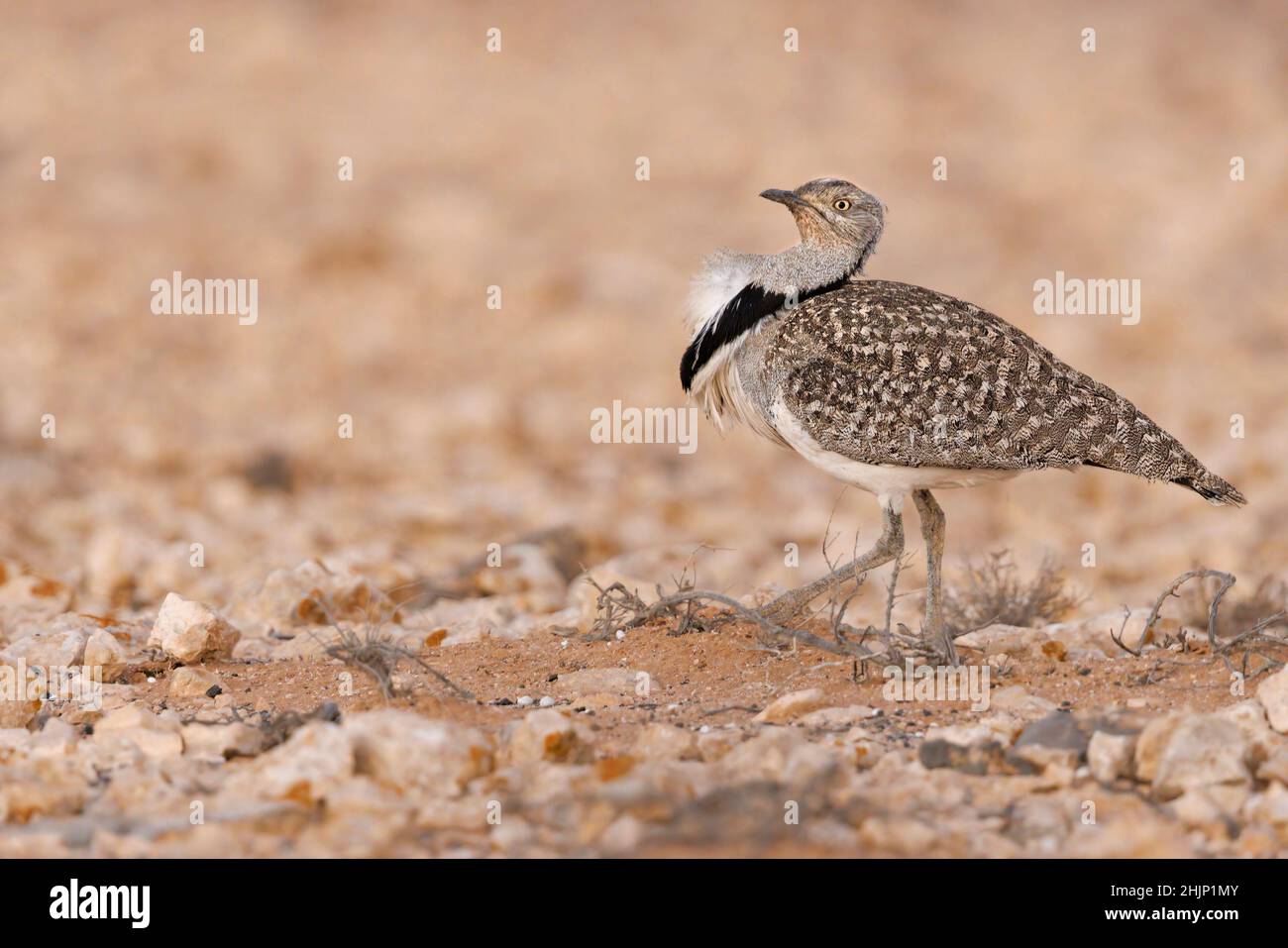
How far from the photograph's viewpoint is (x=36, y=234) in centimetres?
1656

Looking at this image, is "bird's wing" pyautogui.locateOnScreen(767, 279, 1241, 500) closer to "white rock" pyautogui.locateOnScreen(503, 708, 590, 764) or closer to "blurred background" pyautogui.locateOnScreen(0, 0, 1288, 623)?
"white rock" pyautogui.locateOnScreen(503, 708, 590, 764)

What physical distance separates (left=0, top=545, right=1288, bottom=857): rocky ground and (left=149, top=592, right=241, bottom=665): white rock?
0.03 ft

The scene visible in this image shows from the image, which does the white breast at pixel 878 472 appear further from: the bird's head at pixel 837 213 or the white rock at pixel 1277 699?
the white rock at pixel 1277 699

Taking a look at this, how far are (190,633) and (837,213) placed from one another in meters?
3.06

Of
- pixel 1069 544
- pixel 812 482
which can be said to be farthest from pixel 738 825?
pixel 812 482

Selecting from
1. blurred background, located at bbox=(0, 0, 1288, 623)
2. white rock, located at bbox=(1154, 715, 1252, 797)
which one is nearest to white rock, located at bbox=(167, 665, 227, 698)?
blurred background, located at bbox=(0, 0, 1288, 623)

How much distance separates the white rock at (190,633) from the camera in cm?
614

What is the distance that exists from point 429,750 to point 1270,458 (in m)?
8.72

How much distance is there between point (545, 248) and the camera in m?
17.0

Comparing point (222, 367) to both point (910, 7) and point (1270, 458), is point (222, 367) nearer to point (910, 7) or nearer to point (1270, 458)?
point (1270, 458)

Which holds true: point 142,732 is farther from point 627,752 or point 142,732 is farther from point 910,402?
point 910,402

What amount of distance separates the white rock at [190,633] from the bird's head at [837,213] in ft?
9.10

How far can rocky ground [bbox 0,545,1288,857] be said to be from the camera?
4.19 meters

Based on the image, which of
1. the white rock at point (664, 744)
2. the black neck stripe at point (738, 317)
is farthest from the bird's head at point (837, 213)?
the white rock at point (664, 744)
